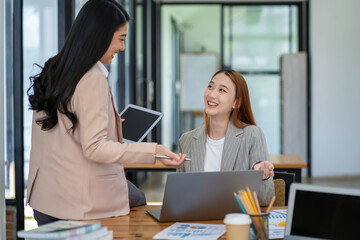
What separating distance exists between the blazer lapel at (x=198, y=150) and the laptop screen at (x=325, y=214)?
41.6 inches

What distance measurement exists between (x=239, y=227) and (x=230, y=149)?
1025mm

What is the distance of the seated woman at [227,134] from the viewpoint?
8.80 feet

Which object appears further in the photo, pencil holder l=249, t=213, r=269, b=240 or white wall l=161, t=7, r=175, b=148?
white wall l=161, t=7, r=175, b=148

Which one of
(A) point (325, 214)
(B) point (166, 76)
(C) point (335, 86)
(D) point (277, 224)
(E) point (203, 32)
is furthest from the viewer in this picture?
(E) point (203, 32)

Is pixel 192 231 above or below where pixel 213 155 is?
below

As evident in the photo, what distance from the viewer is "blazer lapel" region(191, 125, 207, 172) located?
2.76 metres

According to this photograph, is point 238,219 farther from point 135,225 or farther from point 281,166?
point 281,166

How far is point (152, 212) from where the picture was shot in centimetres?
224

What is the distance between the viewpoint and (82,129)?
78.2 inches

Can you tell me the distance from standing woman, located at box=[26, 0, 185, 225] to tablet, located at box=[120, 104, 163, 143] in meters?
0.51

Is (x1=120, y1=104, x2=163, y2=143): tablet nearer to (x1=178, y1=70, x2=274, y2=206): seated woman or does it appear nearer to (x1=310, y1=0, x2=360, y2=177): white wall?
(x1=178, y1=70, x2=274, y2=206): seated woman

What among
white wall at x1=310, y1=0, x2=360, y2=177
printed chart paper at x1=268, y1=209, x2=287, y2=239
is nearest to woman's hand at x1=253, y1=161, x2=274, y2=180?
printed chart paper at x1=268, y1=209, x2=287, y2=239

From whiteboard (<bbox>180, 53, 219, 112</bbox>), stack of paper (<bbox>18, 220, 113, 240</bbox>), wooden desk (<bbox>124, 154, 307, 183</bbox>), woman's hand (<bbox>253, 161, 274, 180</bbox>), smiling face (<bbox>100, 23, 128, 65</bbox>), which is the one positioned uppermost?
whiteboard (<bbox>180, 53, 219, 112</bbox>)

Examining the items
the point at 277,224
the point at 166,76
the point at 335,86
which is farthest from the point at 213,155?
the point at 166,76
